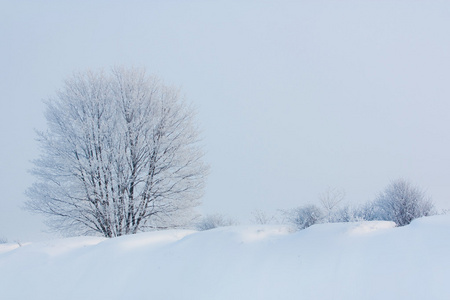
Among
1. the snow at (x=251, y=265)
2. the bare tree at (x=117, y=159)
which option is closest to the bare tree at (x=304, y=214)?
the bare tree at (x=117, y=159)

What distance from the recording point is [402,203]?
62.1ft

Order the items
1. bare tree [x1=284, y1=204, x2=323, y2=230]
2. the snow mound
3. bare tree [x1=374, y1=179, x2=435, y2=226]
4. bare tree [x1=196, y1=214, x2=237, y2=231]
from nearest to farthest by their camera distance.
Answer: the snow mound
bare tree [x1=284, y1=204, x2=323, y2=230]
bare tree [x1=374, y1=179, x2=435, y2=226]
bare tree [x1=196, y1=214, x2=237, y2=231]

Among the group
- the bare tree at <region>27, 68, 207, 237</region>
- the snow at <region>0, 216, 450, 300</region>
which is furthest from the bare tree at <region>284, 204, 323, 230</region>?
the snow at <region>0, 216, 450, 300</region>

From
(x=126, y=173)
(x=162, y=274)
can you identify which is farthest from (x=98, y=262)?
(x=126, y=173)

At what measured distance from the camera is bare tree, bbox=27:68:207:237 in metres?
14.3

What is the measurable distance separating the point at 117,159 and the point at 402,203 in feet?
47.0

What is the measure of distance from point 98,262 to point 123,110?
9953 millimetres

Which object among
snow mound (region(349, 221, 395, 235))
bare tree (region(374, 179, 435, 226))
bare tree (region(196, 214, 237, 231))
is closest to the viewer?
snow mound (region(349, 221, 395, 235))

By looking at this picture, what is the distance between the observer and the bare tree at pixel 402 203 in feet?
60.1

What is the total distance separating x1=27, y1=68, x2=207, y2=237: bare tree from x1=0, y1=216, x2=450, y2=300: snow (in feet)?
25.3

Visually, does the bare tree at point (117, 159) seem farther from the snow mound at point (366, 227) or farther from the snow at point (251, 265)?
the snow mound at point (366, 227)

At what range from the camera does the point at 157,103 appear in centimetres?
1530

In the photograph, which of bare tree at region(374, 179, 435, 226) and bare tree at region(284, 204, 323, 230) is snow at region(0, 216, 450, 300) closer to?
bare tree at region(284, 204, 323, 230)

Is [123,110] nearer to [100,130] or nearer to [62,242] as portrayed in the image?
[100,130]
